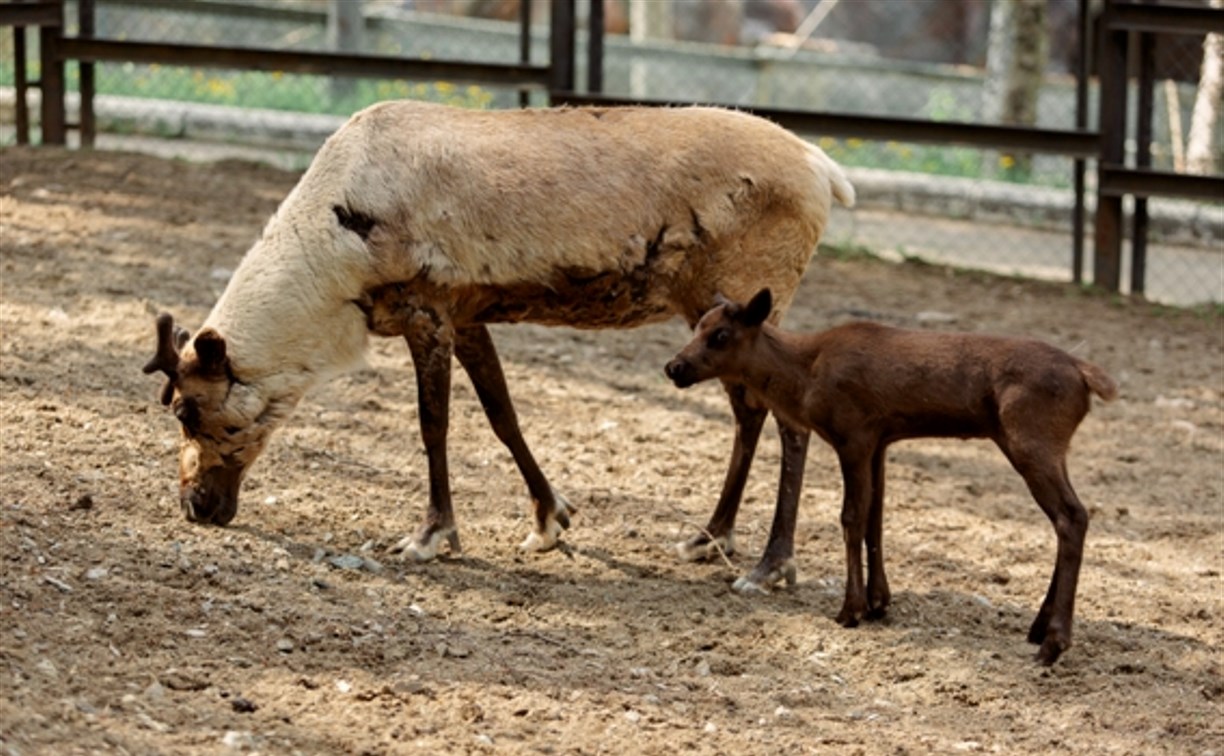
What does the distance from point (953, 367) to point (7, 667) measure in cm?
316

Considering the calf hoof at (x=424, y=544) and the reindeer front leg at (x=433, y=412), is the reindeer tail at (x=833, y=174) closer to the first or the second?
the reindeer front leg at (x=433, y=412)

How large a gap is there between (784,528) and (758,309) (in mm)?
941

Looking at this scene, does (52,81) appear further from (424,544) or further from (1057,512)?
(1057,512)

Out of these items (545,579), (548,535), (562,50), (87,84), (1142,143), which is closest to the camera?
(545,579)

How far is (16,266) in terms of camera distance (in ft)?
32.8

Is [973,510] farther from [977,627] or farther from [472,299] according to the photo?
[472,299]

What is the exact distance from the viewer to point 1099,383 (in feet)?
20.3

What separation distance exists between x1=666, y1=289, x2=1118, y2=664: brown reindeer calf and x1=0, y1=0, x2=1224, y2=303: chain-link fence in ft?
21.1

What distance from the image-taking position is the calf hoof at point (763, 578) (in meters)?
6.95

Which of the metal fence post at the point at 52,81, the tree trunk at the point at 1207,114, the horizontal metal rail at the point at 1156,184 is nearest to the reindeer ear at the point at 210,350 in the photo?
the horizontal metal rail at the point at 1156,184

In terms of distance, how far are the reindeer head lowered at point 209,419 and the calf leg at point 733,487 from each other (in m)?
1.70

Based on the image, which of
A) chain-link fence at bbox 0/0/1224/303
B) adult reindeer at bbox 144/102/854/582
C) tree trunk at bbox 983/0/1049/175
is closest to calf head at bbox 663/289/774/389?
adult reindeer at bbox 144/102/854/582

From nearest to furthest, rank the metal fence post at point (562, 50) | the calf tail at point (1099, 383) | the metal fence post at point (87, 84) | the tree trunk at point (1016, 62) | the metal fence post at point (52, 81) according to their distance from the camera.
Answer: the calf tail at point (1099, 383) < the metal fence post at point (562, 50) < the metal fence post at point (52, 81) < the metal fence post at point (87, 84) < the tree trunk at point (1016, 62)

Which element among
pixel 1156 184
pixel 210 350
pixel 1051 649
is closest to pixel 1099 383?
pixel 1051 649
